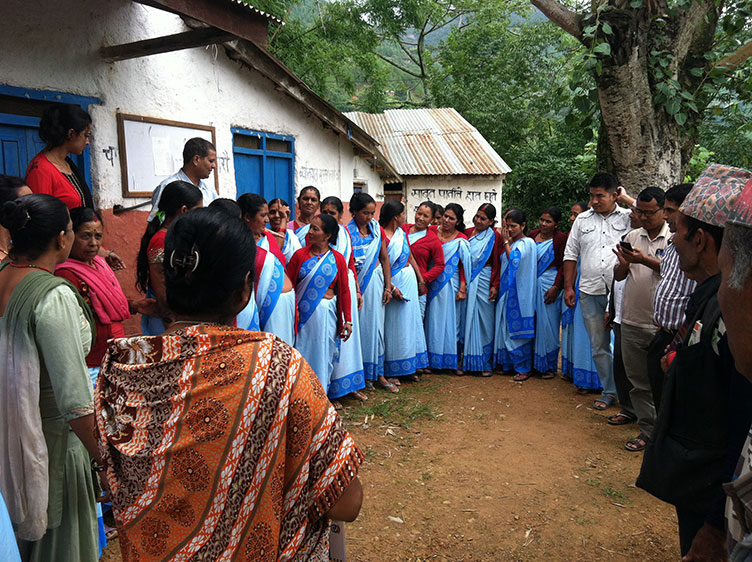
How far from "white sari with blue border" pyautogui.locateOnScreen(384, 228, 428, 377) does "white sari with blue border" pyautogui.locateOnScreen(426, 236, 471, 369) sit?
39cm

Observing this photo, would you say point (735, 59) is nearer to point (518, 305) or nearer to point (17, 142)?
point (518, 305)

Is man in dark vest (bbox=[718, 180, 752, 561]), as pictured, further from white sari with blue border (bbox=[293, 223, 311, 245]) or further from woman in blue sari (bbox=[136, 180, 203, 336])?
white sari with blue border (bbox=[293, 223, 311, 245])

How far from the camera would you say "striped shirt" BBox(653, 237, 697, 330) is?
3125 millimetres

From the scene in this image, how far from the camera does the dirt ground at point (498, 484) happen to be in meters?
3.09

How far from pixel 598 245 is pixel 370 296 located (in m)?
2.20

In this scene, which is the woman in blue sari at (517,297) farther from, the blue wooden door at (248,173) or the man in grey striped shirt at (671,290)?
the blue wooden door at (248,173)

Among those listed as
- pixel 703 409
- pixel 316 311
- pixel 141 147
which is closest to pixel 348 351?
pixel 316 311

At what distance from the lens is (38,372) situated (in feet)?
6.54

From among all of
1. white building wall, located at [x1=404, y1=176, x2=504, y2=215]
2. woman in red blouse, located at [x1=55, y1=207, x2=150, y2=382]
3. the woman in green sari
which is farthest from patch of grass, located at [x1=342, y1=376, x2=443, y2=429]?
white building wall, located at [x1=404, y1=176, x2=504, y2=215]

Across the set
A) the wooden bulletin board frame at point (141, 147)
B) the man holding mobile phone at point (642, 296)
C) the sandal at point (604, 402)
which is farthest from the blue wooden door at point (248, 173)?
the sandal at point (604, 402)

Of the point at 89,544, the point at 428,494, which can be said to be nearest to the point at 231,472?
the point at 89,544

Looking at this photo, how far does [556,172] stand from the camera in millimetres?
13578

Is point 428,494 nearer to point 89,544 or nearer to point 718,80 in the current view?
point 89,544

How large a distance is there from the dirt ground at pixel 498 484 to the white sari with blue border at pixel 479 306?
81 cm
